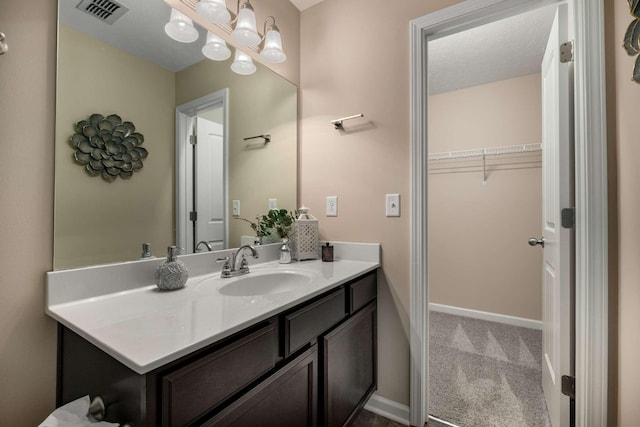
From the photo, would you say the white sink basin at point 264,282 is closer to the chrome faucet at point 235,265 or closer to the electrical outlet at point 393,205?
the chrome faucet at point 235,265

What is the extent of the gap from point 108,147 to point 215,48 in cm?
70

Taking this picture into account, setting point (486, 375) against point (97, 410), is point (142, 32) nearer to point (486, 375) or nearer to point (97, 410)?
point (97, 410)

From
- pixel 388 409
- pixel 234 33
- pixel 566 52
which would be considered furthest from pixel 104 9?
pixel 388 409

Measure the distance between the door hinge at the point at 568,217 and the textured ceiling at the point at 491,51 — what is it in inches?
60.6

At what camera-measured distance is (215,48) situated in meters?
1.34

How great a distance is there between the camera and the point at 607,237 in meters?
1.06

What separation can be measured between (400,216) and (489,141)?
1958 millimetres

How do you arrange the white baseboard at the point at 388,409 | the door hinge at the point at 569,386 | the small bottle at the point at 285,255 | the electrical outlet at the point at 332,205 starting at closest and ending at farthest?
1. the door hinge at the point at 569,386
2. the white baseboard at the point at 388,409
3. the small bottle at the point at 285,255
4. the electrical outlet at the point at 332,205

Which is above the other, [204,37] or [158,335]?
[204,37]

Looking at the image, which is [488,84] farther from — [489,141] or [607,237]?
[607,237]

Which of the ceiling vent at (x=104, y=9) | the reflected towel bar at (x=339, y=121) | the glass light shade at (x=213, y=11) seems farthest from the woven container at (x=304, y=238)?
the ceiling vent at (x=104, y=9)

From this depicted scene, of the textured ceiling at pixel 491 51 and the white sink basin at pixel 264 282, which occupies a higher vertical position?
the textured ceiling at pixel 491 51

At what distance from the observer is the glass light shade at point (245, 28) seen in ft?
4.39

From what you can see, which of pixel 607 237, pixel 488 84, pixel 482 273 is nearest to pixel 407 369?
pixel 607 237
